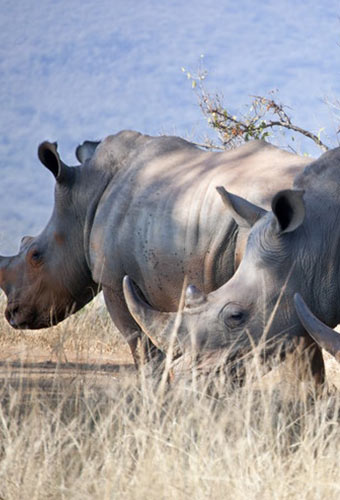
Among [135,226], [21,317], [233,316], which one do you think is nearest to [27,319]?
[21,317]

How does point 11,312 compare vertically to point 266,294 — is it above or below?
below

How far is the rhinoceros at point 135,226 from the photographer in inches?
248

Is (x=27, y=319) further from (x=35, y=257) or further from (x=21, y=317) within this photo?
(x=35, y=257)

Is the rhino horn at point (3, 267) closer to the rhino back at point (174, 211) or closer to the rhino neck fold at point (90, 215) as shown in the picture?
the rhino neck fold at point (90, 215)

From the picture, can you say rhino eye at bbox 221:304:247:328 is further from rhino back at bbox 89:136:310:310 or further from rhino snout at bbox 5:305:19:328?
rhino snout at bbox 5:305:19:328

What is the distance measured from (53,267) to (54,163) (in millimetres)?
862

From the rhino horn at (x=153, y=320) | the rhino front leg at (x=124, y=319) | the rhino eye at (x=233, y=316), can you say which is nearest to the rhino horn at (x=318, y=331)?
the rhino eye at (x=233, y=316)

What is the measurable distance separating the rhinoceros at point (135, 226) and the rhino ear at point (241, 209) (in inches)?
1.4

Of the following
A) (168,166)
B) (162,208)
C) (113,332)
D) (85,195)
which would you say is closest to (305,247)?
(162,208)

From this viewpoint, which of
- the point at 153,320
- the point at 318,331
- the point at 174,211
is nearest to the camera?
the point at 318,331

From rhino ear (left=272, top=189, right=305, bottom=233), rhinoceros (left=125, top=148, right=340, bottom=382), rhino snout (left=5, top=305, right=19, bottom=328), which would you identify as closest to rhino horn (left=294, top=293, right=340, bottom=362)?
rhinoceros (left=125, top=148, right=340, bottom=382)

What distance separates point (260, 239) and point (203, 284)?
3.03 feet

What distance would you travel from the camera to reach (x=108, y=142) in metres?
7.96

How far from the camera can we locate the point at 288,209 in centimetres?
536
